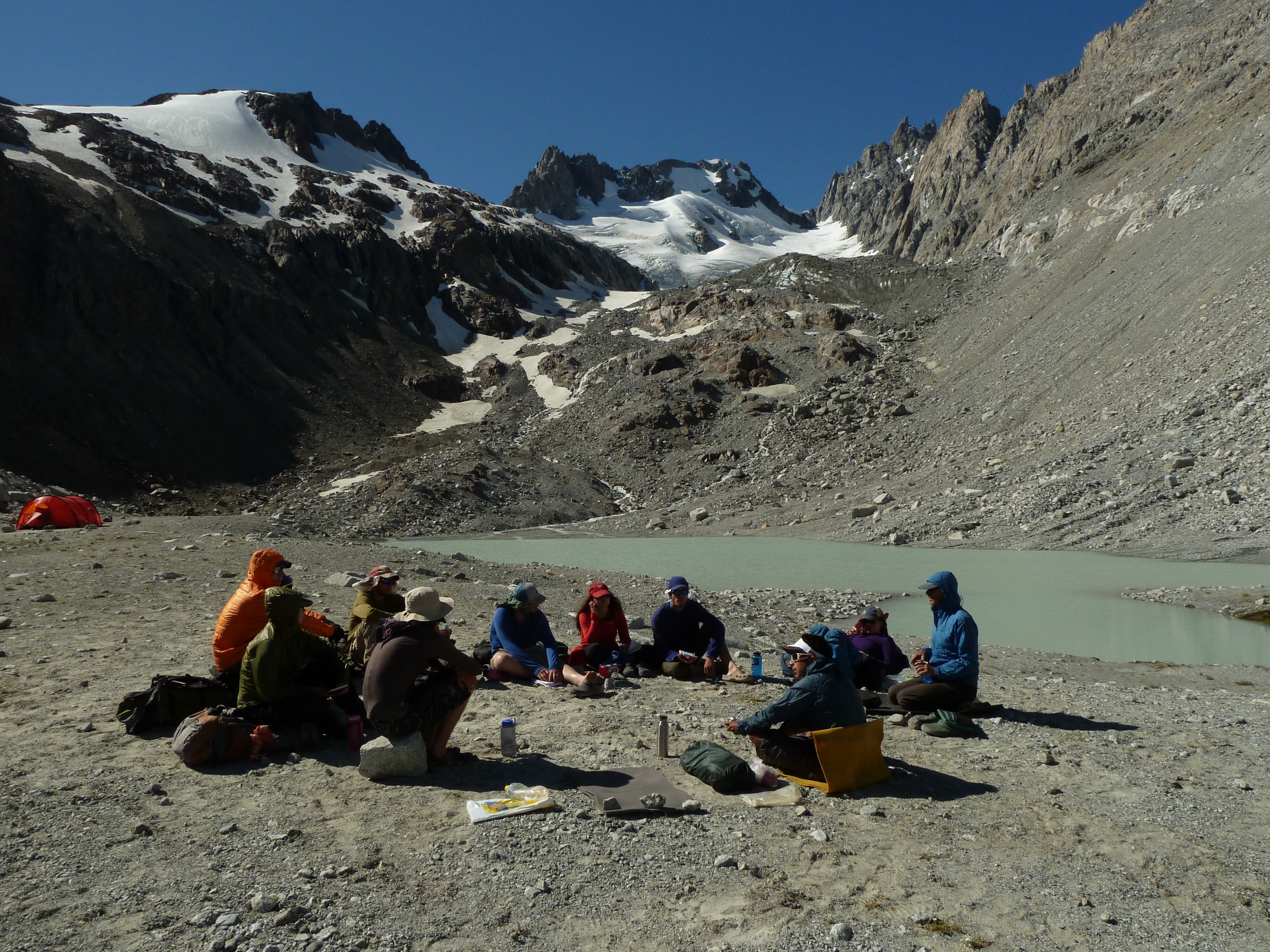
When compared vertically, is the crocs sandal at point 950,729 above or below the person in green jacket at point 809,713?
below

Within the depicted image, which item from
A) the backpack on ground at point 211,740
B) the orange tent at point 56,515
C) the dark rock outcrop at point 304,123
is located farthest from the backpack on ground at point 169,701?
the dark rock outcrop at point 304,123

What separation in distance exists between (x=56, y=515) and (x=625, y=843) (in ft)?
73.2

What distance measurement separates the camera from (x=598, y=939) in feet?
12.7

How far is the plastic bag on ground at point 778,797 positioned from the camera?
543 cm

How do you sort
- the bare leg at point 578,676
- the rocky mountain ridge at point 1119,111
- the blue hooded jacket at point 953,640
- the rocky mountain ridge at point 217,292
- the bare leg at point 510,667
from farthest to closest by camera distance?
1. the rocky mountain ridge at point 1119,111
2. the rocky mountain ridge at point 217,292
3. the bare leg at point 510,667
4. the bare leg at point 578,676
5. the blue hooded jacket at point 953,640

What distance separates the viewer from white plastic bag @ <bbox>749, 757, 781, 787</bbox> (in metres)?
5.71

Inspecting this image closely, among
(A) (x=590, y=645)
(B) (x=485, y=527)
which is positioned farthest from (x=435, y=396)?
(A) (x=590, y=645)

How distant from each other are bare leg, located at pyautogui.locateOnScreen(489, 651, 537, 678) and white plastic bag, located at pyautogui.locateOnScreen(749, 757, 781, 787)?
11.1 feet

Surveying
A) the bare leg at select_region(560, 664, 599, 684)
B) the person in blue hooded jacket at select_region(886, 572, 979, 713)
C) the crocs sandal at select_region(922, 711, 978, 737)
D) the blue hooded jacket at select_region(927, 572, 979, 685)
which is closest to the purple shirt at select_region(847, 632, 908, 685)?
the person in blue hooded jacket at select_region(886, 572, 979, 713)

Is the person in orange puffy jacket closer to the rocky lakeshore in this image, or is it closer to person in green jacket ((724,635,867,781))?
the rocky lakeshore

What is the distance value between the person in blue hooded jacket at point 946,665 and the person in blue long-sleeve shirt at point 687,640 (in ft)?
6.74

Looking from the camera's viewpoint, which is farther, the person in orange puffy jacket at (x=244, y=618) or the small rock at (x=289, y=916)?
the person in orange puffy jacket at (x=244, y=618)

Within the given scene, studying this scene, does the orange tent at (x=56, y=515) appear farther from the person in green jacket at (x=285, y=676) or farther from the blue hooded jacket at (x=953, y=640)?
the blue hooded jacket at (x=953, y=640)

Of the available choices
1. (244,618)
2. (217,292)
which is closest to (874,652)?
(244,618)
